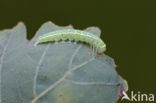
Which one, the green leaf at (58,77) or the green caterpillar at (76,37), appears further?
the green caterpillar at (76,37)

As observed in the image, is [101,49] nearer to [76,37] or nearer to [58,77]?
[76,37]

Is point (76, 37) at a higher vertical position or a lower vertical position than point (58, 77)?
higher

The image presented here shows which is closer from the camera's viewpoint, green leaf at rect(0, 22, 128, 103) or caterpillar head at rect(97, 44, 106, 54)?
green leaf at rect(0, 22, 128, 103)

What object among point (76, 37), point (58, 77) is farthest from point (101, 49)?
point (58, 77)

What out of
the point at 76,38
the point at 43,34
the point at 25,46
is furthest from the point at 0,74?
the point at 76,38

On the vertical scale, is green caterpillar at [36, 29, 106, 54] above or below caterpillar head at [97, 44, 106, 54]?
above
